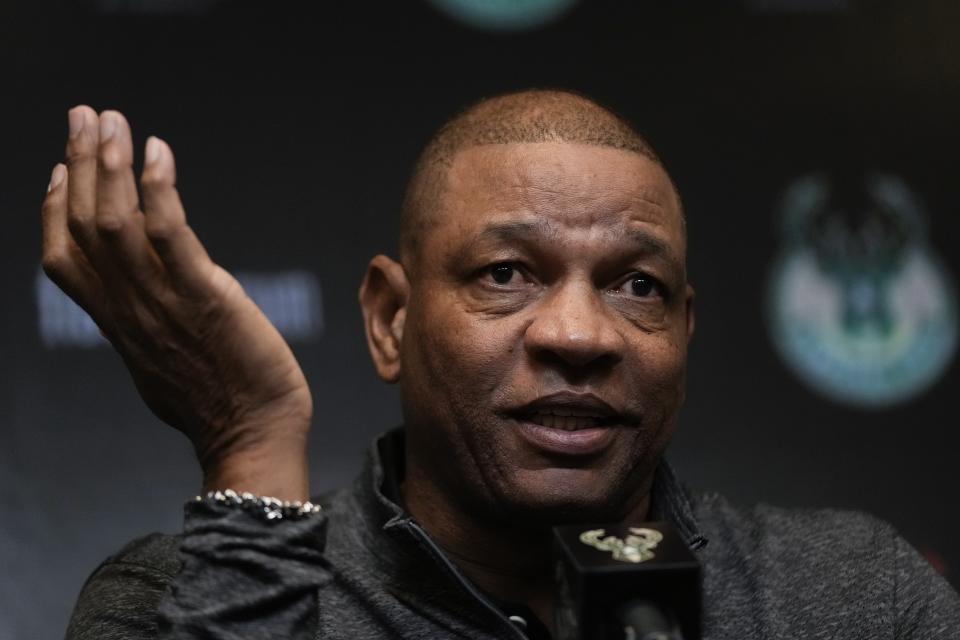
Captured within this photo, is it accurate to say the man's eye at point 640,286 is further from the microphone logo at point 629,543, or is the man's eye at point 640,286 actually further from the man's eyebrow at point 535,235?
the microphone logo at point 629,543

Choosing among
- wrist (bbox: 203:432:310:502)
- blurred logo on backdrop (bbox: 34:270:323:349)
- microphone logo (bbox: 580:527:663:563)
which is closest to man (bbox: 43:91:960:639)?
wrist (bbox: 203:432:310:502)

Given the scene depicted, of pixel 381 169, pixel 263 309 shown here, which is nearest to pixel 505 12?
pixel 381 169

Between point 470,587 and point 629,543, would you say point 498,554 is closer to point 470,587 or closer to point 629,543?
point 470,587

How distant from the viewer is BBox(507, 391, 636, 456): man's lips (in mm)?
1445

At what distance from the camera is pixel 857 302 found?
233 centimetres

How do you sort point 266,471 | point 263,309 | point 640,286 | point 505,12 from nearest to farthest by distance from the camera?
point 266,471 < point 640,286 < point 263,309 < point 505,12

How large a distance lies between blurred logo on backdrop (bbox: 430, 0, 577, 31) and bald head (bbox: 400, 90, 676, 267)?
645 millimetres

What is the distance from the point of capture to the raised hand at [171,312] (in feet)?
3.63

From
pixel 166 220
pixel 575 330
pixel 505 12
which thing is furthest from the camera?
pixel 505 12

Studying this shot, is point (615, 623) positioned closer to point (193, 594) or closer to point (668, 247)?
point (193, 594)

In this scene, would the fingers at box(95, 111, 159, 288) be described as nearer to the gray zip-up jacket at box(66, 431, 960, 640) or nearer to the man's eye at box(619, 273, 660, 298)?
the gray zip-up jacket at box(66, 431, 960, 640)

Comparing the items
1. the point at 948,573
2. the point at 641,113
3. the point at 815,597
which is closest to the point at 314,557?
the point at 815,597

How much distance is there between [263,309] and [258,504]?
3.38 ft

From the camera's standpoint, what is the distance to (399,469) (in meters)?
1.72
